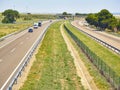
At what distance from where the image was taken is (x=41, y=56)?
144 ft

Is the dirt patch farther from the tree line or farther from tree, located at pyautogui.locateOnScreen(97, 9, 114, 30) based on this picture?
tree, located at pyautogui.locateOnScreen(97, 9, 114, 30)

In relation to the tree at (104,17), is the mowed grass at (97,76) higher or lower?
higher

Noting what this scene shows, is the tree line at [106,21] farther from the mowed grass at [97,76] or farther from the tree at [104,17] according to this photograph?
the mowed grass at [97,76]

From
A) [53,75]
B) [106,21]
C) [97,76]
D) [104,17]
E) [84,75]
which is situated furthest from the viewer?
[104,17]

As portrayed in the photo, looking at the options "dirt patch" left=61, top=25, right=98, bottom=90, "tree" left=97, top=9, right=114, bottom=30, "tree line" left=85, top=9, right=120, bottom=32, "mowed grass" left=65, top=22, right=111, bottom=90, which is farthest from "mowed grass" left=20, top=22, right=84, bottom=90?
"tree" left=97, top=9, right=114, bottom=30

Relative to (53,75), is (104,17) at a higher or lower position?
lower

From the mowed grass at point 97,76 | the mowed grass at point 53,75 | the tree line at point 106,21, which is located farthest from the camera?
the tree line at point 106,21

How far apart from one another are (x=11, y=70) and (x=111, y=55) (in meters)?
19.7

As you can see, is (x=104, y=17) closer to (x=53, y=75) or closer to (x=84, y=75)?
(x=84, y=75)

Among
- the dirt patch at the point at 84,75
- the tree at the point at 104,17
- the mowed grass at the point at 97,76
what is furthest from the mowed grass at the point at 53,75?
the tree at the point at 104,17

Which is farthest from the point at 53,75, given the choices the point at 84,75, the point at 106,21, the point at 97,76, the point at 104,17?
the point at 104,17

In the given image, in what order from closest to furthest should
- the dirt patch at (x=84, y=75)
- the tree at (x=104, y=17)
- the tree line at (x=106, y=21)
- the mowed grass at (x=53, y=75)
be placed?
the mowed grass at (x=53, y=75)
the dirt patch at (x=84, y=75)
the tree line at (x=106, y=21)
the tree at (x=104, y=17)

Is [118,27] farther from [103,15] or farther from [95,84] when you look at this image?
[95,84]

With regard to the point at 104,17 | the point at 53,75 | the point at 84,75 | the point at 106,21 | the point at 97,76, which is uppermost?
the point at 53,75
